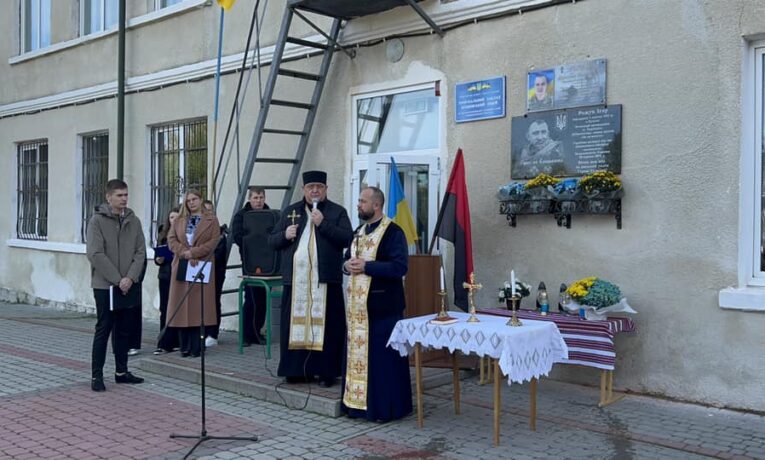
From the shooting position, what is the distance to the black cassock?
5.98 meters

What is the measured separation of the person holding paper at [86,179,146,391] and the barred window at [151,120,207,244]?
3.48 metres

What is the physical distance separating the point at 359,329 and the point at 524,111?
2.70 meters

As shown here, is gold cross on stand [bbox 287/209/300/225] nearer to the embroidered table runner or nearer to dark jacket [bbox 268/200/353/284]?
dark jacket [bbox 268/200/353/284]

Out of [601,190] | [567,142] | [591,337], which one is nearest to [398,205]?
[567,142]

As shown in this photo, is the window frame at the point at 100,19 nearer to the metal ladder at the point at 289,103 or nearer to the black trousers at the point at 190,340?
the metal ladder at the point at 289,103

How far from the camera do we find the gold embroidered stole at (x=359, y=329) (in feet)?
19.8

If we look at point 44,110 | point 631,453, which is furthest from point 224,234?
point 44,110

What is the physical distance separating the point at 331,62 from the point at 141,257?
329cm

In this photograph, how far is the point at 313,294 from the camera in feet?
22.0

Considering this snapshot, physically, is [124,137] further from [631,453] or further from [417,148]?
[631,453]

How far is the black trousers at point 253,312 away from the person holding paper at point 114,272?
1759 mm

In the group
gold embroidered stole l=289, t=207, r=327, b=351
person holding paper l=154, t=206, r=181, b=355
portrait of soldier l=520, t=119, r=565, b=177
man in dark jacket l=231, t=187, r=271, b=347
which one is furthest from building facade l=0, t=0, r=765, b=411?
person holding paper l=154, t=206, r=181, b=355

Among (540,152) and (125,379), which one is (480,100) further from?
(125,379)

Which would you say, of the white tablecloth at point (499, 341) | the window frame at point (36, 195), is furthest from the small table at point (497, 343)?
the window frame at point (36, 195)
